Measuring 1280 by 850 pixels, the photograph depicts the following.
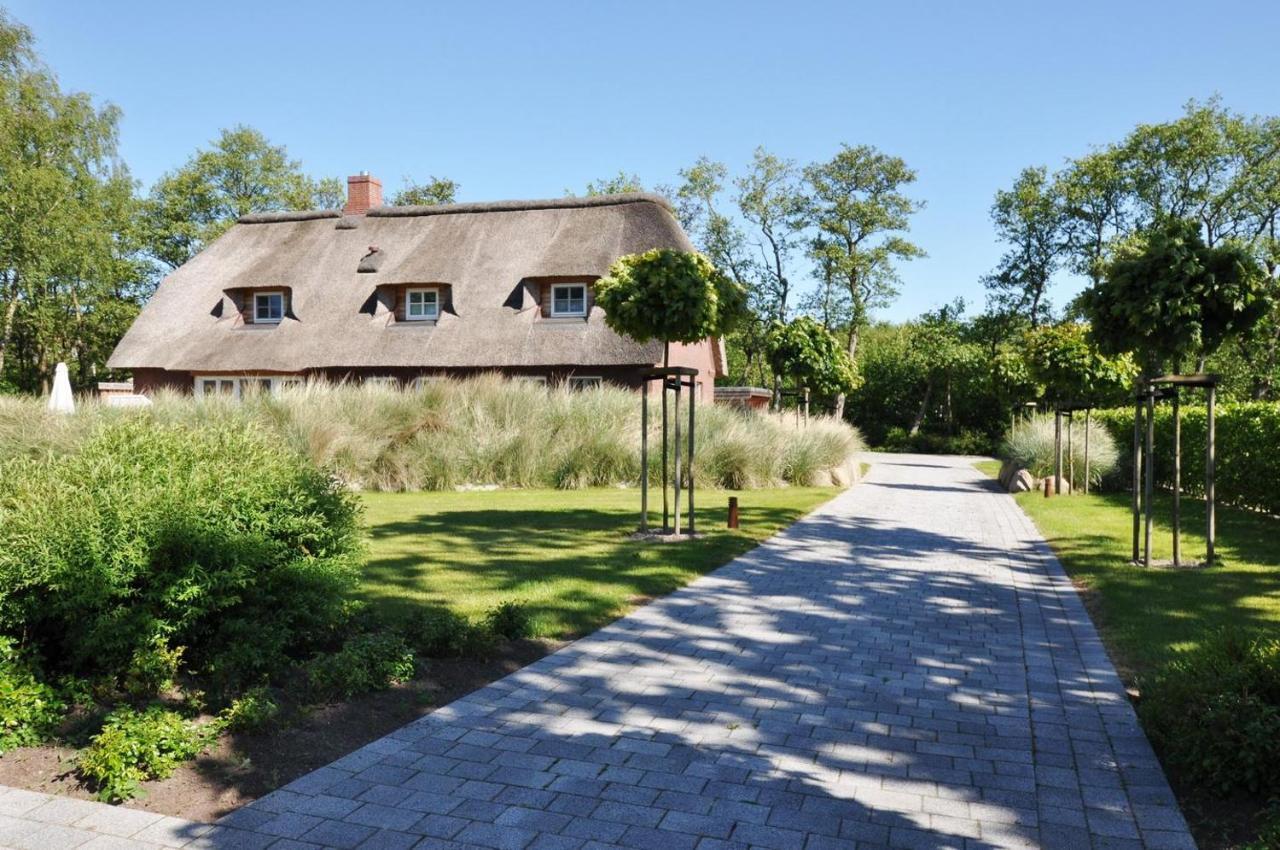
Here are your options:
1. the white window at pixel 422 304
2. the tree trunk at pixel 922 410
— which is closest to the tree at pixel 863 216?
the tree trunk at pixel 922 410

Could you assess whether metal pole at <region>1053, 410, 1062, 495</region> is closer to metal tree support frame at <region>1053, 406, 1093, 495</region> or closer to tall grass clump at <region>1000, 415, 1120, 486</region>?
metal tree support frame at <region>1053, 406, 1093, 495</region>

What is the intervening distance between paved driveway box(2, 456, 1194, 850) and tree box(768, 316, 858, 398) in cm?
1725

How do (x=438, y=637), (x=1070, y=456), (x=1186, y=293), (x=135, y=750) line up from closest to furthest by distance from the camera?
(x=135, y=750) → (x=438, y=637) → (x=1186, y=293) → (x=1070, y=456)

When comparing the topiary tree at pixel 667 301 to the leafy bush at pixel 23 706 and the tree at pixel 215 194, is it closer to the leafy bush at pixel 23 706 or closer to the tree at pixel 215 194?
the leafy bush at pixel 23 706

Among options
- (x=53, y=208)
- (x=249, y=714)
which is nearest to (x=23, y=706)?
(x=249, y=714)

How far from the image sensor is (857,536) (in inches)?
451

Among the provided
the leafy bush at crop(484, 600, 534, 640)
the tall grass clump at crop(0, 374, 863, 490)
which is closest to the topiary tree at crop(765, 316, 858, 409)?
the tall grass clump at crop(0, 374, 863, 490)

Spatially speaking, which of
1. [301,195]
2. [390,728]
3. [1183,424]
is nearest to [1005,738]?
[390,728]

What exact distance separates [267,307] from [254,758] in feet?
88.9

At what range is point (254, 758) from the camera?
392 cm

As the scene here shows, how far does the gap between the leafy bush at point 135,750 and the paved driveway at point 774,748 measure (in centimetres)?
53

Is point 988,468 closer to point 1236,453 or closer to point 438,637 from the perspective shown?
point 1236,453

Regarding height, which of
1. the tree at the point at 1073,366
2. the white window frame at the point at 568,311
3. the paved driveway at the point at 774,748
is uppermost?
the white window frame at the point at 568,311

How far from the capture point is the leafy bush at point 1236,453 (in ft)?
41.0
